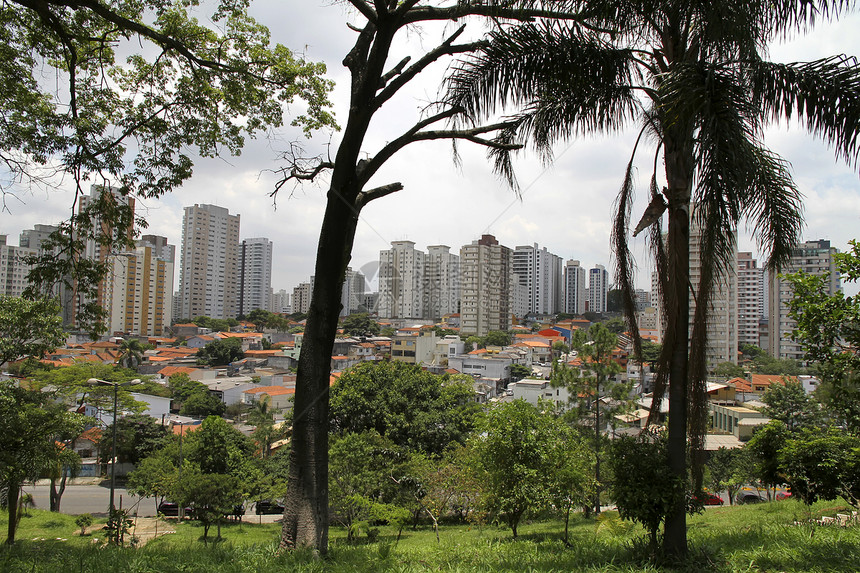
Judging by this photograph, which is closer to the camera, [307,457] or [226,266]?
[307,457]

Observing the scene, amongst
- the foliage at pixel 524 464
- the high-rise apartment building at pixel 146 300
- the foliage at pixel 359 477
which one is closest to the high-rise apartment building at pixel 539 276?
the high-rise apartment building at pixel 146 300

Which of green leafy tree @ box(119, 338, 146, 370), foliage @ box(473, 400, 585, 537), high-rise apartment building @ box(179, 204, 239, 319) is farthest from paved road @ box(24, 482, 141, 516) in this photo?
high-rise apartment building @ box(179, 204, 239, 319)

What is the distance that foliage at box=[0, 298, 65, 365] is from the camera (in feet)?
23.3

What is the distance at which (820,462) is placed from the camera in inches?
248

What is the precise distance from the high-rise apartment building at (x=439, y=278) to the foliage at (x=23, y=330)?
3526 cm

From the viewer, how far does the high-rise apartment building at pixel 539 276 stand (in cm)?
7629

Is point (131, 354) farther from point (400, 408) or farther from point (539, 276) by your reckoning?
point (539, 276)

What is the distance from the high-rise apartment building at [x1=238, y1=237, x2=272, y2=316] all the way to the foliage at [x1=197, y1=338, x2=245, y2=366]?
30062 mm

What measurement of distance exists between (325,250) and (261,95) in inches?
92.9

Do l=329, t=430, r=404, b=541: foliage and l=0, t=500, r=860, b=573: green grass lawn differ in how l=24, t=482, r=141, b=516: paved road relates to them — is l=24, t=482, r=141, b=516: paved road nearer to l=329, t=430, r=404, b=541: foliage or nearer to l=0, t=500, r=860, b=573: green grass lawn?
l=329, t=430, r=404, b=541: foliage

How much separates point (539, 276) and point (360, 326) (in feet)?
126

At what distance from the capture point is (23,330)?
292 inches

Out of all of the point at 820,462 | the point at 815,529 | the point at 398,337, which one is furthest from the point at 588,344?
the point at 398,337

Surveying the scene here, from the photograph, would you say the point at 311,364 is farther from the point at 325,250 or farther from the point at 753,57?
the point at 753,57
